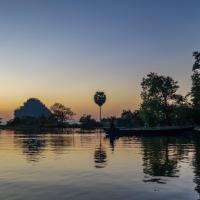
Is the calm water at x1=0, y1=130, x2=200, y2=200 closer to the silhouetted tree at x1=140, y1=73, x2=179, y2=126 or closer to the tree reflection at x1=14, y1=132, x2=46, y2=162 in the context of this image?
the tree reflection at x1=14, y1=132, x2=46, y2=162

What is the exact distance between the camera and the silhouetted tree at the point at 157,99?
130000mm

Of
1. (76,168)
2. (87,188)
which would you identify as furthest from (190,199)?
(76,168)

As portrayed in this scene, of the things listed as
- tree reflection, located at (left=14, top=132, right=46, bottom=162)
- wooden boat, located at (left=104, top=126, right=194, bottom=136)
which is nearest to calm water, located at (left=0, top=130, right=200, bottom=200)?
tree reflection, located at (left=14, top=132, right=46, bottom=162)

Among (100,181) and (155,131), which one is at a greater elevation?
(155,131)

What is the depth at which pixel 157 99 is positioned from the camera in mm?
131625

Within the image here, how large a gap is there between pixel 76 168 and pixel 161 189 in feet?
37.7

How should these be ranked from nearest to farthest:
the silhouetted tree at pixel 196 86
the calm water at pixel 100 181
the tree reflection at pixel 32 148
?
the calm water at pixel 100 181 < the tree reflection at pixel 32 148 < the silhouetted tree at pixel 196 86

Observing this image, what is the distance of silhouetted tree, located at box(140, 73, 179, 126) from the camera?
130m

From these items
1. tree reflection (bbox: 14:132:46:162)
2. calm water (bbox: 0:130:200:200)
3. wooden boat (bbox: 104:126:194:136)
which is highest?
wooden boat (bbox: 104:126:194:136)

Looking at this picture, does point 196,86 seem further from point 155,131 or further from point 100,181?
point 100,181

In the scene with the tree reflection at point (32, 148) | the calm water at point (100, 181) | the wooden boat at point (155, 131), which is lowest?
the calm water at point (100, 181)

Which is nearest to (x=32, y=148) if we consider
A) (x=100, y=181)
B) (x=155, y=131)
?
(x=100, y=181)

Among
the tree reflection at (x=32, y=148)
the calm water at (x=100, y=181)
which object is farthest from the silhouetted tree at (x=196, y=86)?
the calm water at (x=100, y=181)

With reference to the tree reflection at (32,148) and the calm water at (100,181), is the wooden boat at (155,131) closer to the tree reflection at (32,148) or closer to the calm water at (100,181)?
the tree reflection at (32,148)
